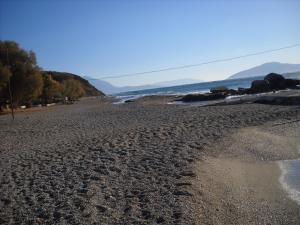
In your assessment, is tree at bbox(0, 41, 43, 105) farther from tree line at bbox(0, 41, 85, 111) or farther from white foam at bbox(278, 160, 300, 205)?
white foam at bbox(278, 160, 300, 205)

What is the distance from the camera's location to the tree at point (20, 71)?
128 ft

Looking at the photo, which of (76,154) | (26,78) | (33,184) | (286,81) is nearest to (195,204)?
(33,184)

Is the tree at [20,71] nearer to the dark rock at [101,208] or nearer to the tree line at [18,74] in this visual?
the tree line at [18,74]

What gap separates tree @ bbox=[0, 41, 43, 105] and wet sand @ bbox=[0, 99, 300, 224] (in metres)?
27.5

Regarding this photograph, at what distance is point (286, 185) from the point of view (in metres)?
7.05

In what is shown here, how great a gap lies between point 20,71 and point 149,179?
116 ft

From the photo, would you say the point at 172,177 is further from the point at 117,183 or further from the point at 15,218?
the point at 15,218

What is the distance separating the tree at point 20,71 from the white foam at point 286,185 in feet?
116

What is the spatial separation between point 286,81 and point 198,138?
3676 cm

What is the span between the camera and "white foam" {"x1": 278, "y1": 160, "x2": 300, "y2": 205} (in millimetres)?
6312

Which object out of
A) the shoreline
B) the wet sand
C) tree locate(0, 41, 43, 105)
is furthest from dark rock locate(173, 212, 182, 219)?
tree locate(0, 41, 43, 105)

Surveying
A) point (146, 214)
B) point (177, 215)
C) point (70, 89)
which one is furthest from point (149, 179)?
point (70, 89)

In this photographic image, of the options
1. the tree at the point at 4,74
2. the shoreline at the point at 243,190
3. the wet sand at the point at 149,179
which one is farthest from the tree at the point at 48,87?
the shoreline at the point at 243,190

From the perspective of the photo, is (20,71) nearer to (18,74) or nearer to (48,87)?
(18,74)
